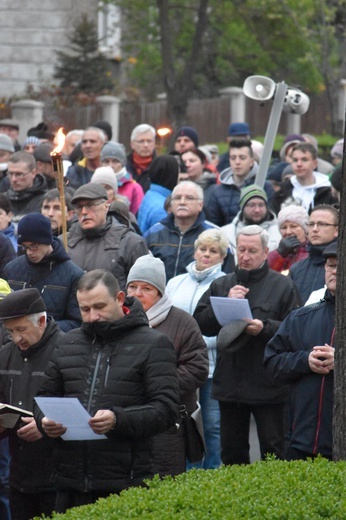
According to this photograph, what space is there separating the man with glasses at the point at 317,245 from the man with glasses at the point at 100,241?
1.22m

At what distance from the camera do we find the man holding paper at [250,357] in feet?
31.0

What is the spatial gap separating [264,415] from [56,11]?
2741 cm

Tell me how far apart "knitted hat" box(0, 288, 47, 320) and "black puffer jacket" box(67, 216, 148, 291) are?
2347 mm

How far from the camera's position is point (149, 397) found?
718 cm

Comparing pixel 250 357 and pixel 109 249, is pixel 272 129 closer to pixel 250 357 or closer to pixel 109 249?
pixel 109 249

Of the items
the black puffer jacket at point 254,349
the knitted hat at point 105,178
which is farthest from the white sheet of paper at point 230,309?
the knitted hat at point 105,178

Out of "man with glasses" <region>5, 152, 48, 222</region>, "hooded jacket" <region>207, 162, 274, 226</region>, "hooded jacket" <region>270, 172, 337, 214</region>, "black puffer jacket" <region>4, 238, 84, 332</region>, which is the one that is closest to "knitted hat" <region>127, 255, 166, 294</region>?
"black puffer jacket" <region>4, 238, 84, 332</region>

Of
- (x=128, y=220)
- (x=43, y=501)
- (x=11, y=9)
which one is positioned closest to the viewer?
(x=43, y=501)

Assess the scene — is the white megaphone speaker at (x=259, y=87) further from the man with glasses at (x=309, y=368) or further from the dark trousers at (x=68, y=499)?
the dark trousers at (x=68, y=499)

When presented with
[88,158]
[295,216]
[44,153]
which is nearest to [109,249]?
[295,216]

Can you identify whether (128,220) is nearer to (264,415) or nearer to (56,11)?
(264,415)

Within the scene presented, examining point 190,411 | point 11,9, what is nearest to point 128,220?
point 190,411

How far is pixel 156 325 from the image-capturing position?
8.59m

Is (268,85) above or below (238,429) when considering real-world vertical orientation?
above
